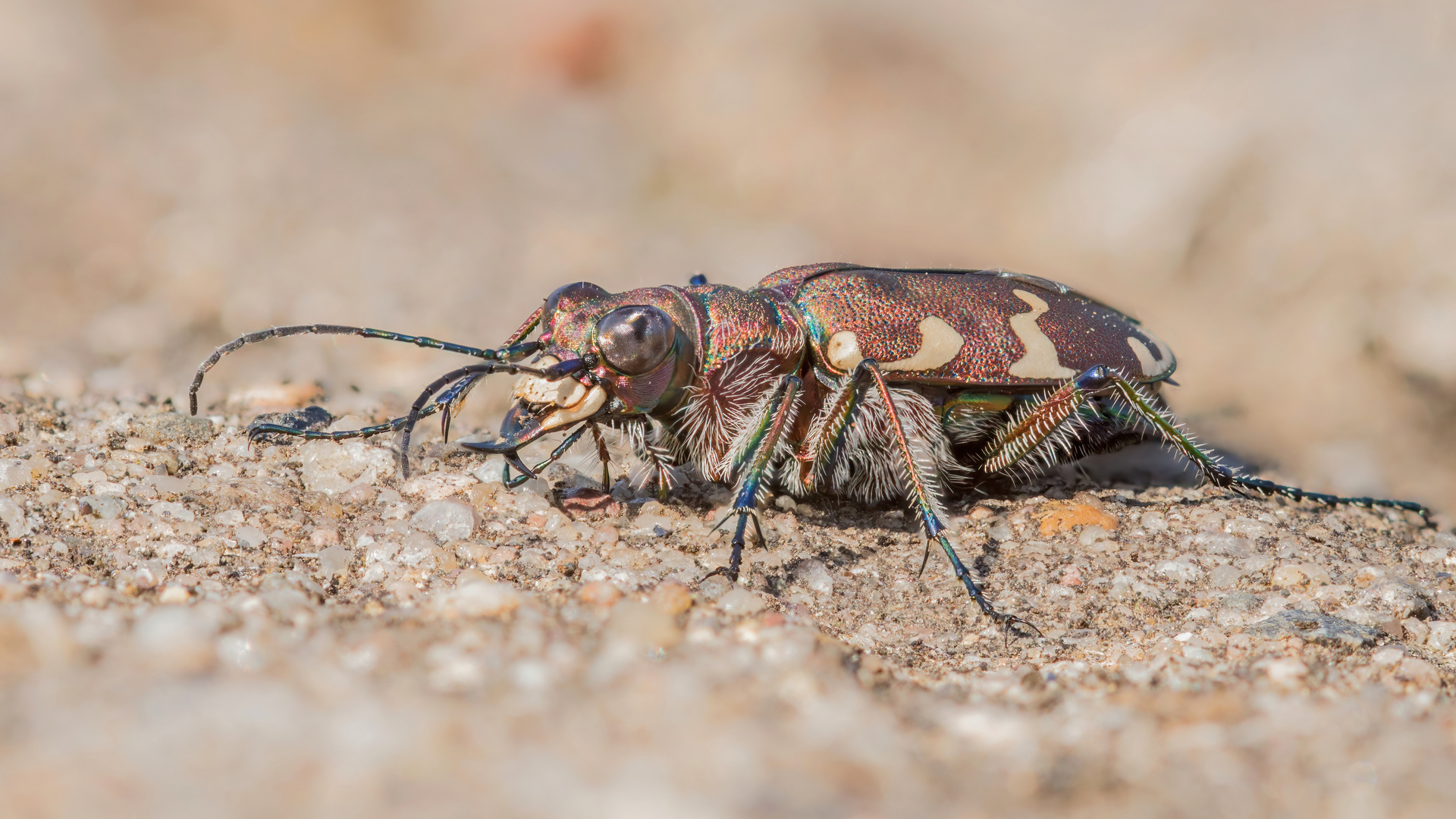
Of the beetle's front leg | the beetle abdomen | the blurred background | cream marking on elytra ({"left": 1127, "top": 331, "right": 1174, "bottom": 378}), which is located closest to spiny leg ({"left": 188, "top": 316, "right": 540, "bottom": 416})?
the beetle's front leg

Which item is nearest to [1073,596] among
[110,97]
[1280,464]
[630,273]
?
[1280,464]

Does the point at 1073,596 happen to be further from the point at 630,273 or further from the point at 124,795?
the point at 630,273


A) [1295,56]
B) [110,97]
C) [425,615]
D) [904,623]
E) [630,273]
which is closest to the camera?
[425,615]

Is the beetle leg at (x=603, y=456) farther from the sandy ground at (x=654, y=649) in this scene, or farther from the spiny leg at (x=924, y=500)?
the spiny leg at (x=924, y=500)

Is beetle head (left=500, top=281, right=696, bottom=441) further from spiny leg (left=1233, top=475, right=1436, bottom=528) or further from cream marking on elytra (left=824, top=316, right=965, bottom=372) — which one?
spiny leg (left=1233, top=475, right=1436, bottom=528)

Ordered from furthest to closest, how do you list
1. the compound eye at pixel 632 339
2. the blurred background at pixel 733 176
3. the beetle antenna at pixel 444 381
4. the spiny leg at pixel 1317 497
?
1. the blurred background at pixel 733 176
2. the spiny leg at pixel 1317 497
3. the compound eye at pixel 632 339
4. the beetle antenna at pixel 444 381

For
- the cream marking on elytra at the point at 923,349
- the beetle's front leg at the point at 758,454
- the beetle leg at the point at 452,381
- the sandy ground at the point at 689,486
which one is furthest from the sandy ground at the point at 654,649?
the cream marking on elytra at the point at 923,349

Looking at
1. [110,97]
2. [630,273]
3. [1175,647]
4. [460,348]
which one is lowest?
[1175,647]
